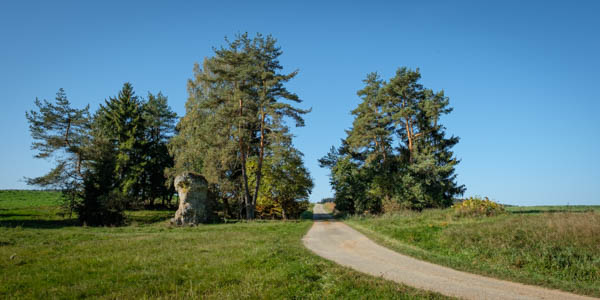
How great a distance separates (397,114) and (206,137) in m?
19.3

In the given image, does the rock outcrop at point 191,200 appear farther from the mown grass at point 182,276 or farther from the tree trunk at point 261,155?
the mown grass at point 182,276

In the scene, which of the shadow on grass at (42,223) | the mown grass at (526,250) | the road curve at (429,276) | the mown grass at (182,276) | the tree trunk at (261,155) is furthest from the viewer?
the tree trunk at (261,155)

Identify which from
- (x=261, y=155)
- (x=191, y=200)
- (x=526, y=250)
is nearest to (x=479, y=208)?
(x=526, y=250)

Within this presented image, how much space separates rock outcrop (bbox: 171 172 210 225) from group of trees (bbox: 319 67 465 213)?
16.6 metres

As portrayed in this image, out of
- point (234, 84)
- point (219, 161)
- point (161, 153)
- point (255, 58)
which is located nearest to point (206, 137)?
point (219, 161)

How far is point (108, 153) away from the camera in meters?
28.8

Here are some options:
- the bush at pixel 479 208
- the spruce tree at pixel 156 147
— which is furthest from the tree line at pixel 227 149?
the bush at pixel 479 208

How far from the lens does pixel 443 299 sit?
5641mm

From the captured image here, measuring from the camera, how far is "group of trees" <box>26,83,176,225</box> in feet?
85.5

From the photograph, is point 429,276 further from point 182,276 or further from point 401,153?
point 401,153

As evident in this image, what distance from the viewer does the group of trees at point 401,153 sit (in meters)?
30.1

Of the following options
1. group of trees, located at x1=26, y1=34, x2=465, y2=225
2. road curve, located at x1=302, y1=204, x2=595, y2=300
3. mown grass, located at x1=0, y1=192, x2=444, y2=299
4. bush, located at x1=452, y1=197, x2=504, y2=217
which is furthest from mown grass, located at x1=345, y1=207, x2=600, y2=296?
group of trees, located at x1=26, y1=34, x2=465, y2=225

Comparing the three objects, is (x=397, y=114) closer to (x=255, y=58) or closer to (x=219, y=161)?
(x=255, y=58)

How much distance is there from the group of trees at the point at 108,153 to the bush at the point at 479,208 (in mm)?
27582
